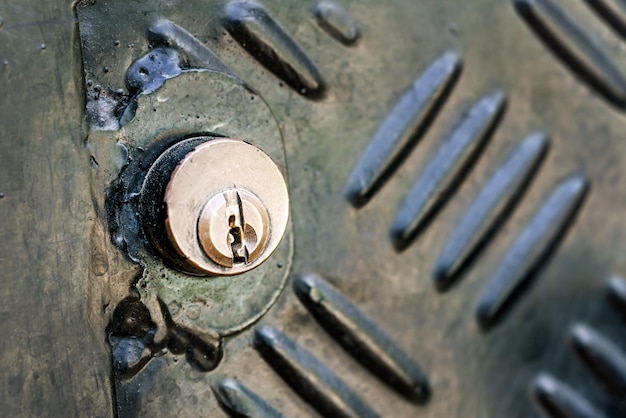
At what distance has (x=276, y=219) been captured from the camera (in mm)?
830

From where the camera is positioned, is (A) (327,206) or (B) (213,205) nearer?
(B) (213,205)

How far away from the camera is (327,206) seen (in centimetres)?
100

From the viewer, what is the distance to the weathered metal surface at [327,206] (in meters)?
0.79

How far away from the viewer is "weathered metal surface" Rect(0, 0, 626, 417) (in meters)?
0.79

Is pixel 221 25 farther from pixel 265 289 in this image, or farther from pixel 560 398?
pixel 560 398

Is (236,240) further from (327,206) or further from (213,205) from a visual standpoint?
(327,206)

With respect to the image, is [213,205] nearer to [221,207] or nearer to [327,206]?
[221,207]

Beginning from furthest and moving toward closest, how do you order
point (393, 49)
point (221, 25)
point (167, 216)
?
1. point (393, 49)
2. point (221, 25)
3. point (167, 216)

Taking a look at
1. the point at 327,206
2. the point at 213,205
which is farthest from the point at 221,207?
the point at 327,206

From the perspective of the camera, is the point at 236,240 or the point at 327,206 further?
the point at 327,206

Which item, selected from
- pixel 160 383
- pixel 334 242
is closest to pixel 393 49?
pixel 334 242

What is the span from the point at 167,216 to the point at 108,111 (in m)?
0.13

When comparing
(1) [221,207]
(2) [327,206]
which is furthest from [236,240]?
(2) [327,206]

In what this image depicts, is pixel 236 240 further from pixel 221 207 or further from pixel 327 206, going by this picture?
pixel 327 206
